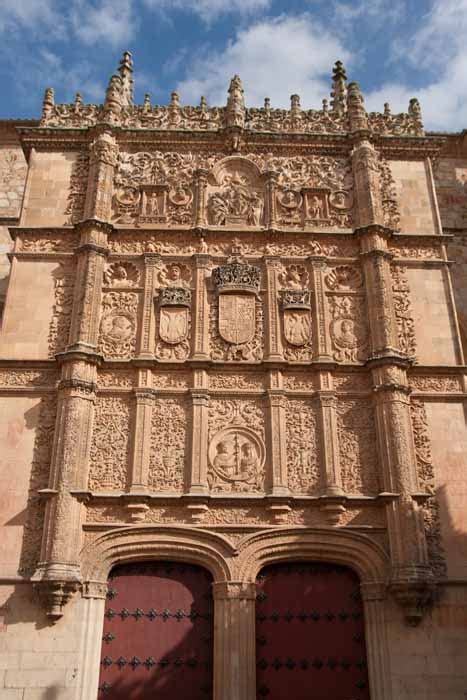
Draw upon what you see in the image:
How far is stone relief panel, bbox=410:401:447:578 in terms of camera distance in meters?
11.2

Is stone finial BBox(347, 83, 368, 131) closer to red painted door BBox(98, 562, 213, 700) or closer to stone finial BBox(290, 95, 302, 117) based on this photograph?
stone finial BBox(290, 95, 302, 117)

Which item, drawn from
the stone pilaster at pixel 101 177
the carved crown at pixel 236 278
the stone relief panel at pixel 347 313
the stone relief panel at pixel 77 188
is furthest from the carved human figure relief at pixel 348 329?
the stone relief panel at pixel 77 188

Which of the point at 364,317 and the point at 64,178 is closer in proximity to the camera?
the point at 364,317

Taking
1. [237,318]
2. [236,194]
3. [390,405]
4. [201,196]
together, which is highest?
[236,194]

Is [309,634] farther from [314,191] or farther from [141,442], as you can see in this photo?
[314,191]

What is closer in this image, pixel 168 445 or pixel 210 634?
pixel 210 634

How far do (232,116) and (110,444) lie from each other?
23.5ft

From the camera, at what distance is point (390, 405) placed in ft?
39.6

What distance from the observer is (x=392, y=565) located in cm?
1103

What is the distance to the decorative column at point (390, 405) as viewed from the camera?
10828mm

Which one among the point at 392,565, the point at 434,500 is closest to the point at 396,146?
the point at 434,500

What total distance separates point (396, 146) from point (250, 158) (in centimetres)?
292

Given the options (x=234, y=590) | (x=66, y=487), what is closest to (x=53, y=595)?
(x=66, y=487)

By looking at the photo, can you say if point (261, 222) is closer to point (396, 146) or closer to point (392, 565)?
point (396, 146)
